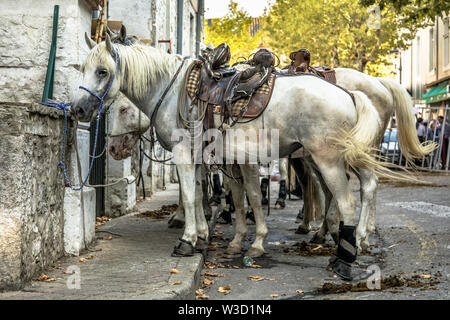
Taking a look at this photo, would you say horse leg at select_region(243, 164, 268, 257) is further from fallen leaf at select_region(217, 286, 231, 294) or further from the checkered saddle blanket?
fallen leaf at select_region(217, 286, 231, 294)

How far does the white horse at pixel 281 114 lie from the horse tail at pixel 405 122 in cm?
185

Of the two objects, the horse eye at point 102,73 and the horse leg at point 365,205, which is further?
the horse leg at point 365,205

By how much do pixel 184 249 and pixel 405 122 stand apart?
140 inches

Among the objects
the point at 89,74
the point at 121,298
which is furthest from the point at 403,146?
the point at 121,298

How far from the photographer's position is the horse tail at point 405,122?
8.03 meters

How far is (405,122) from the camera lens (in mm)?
8312

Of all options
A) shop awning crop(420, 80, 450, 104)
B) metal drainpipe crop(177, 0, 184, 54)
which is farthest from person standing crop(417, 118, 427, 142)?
shop awning crop(420, 80, 450, 104)

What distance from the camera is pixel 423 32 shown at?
43375 millimetres

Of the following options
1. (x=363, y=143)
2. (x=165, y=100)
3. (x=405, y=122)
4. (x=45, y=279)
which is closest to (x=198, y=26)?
(x=405, y=122)

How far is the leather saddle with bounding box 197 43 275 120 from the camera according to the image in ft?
21.4

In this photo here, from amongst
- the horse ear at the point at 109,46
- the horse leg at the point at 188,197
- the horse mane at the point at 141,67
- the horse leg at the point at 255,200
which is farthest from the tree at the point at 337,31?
the horse ear at the point at 109,46

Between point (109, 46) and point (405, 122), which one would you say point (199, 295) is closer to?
point (109, 46)

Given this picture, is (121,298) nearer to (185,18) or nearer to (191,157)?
(191,157)

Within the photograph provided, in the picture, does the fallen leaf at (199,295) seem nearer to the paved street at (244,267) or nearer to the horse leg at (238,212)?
the paved street at (244,267)
